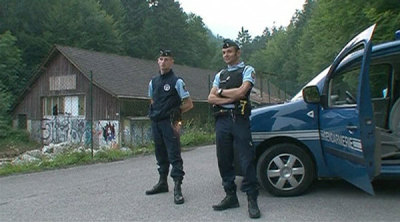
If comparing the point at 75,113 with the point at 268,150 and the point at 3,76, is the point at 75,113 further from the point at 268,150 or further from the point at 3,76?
the point at 268,150

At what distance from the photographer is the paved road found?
4.66m

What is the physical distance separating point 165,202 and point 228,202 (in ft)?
3.08

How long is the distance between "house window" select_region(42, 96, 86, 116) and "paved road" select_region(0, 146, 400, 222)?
20924 millimetres

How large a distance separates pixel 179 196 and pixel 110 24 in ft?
152

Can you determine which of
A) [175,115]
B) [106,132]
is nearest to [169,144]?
[175,115]

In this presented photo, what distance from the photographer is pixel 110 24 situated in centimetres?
4891

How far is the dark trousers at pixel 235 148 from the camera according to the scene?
15.1 ft

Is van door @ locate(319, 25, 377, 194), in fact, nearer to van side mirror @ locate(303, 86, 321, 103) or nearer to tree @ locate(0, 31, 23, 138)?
van side mirror @ locate(303, 86, 321, 103)

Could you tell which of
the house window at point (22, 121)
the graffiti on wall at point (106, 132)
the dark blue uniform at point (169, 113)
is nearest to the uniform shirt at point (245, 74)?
the dark blue uniform at point (169, 113)

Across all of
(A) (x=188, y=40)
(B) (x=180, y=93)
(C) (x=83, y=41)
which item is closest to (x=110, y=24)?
(C) (x=83, y=41)

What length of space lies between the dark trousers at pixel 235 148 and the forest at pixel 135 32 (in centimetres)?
925

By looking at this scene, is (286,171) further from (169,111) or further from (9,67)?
(9,67)

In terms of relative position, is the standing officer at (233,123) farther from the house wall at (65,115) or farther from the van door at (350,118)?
the house wall at (65,115)

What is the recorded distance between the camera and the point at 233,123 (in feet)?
15.4
